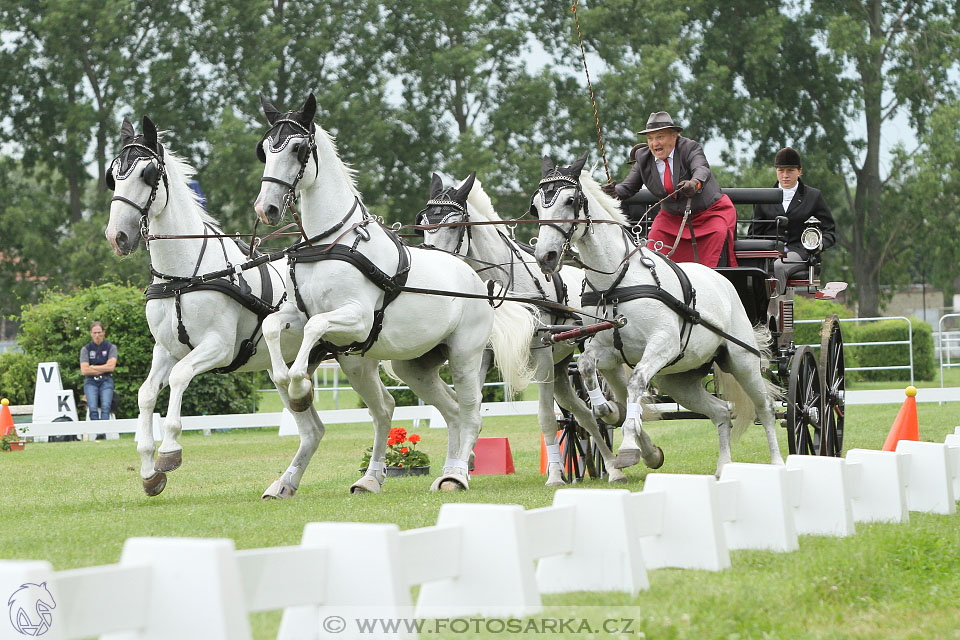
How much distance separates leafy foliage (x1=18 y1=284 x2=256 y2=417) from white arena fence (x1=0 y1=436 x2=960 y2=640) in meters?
14.2

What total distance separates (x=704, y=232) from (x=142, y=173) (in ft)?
13.3

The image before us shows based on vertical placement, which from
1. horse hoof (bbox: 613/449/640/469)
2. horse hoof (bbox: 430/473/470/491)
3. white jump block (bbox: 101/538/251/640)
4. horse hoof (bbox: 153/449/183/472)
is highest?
white jump block (bbox: 101/538/251/640)

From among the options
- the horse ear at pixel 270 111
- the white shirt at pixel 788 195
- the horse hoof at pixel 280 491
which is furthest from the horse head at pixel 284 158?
the white shirt at pixel 788 195

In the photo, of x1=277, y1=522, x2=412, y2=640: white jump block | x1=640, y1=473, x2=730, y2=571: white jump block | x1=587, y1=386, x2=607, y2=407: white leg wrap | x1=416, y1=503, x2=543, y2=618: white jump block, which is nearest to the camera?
x1=277, y1=522, x2=412, y2=640: white jump block

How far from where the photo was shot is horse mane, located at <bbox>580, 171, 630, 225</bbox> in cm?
818

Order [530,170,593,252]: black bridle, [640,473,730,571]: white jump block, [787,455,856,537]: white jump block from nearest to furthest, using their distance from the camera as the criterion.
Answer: [640,473,730,571]: white jump block → [787,455,856,537]: white jump block → [530,170,593,252]: black bridle

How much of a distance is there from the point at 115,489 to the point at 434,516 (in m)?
4.03

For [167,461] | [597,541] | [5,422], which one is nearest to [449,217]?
[167,461]

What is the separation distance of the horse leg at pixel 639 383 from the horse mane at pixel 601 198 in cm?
89

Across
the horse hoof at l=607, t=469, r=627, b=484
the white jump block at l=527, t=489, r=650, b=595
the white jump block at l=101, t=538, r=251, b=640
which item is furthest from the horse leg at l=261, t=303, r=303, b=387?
the white jump block at l=101, t=538, r=251, b=640

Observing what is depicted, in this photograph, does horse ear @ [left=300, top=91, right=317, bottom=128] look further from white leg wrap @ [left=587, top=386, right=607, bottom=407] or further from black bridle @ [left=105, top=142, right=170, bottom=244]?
white leg wrap @ [left=587, top=386, right=607, bottom=407]

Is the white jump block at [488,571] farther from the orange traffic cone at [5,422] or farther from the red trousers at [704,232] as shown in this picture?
the orange traffic cone at [5,422]

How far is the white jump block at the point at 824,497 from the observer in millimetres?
5820

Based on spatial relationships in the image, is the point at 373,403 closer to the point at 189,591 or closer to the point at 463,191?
the point at 463,191
